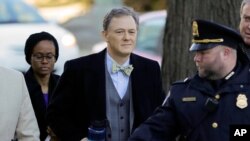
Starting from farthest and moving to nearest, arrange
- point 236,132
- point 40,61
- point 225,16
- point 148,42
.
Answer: point 148,42
point 225,16
point 40,61
point 236,132

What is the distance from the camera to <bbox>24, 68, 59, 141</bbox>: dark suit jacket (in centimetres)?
687

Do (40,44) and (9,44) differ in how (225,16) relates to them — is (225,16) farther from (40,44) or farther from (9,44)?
(9,44)

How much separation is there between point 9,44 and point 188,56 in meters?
3.86

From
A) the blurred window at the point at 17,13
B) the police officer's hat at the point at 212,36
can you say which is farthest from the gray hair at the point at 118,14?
the blurred window at the point at 17,13

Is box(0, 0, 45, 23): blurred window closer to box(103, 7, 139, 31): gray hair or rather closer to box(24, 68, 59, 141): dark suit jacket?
box(24, 68, 59, 141): dark suit jacket

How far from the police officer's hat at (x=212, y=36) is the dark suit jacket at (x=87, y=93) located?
35.6 inches

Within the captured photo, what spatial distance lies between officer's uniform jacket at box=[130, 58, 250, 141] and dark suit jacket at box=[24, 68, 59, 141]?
67.7 inches

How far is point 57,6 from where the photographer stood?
91.2 ft

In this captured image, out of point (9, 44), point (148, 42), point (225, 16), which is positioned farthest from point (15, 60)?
point (225, 16)

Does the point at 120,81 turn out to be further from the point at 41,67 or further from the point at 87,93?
the point at 41,67

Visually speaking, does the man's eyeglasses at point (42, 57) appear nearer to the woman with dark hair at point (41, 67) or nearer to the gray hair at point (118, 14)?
the woman with dark hair at point (41, 67)

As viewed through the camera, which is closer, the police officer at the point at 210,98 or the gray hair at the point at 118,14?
the police officer at the point at 210,98

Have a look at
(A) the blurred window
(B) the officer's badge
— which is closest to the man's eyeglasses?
(B) the officer's badge

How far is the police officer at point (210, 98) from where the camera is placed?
5074 millimetres
